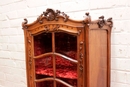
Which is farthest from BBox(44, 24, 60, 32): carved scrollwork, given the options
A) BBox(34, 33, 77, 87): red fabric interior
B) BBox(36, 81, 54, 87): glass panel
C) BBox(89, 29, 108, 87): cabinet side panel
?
BBox(36, 81, 54, 87): glass panel

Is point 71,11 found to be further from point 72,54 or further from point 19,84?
point 19,84

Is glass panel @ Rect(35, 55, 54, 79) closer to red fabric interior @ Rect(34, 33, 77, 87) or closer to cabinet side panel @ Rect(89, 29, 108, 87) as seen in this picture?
red fabric interior @ Rect(34, 33, 77, 87)

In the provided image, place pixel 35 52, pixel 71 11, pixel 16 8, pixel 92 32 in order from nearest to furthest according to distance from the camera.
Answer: pixel 92 32, pixel 35 52, pixel 71 11, pixel 16 8

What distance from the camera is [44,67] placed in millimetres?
1113

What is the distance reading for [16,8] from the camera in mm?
1700

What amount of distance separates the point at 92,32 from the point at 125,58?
1.35ft

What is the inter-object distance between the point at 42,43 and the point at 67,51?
222 millimetres

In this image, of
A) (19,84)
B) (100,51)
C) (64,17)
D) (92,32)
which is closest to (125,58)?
(100,51)

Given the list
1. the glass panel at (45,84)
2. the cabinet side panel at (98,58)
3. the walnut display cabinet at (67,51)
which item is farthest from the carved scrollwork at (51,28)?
the glass panel at (45,84)

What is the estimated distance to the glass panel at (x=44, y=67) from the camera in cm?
105

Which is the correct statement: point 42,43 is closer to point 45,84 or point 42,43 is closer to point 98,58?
point 45,84

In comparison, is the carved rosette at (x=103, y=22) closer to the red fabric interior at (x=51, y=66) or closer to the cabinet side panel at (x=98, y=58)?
the cabinet side panel at (x=98, y=58)

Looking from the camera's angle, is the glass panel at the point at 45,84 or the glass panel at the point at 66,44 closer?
the glass panel at the point at 66,44

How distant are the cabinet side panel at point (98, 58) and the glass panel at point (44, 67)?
0.94 feet
